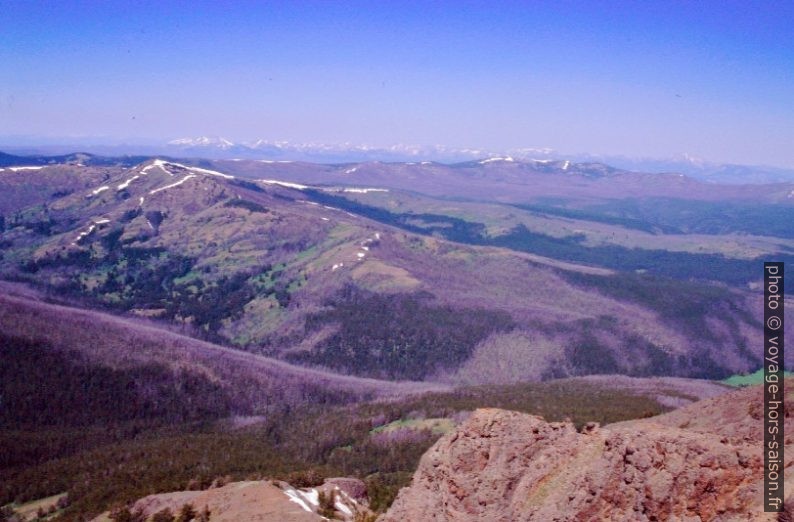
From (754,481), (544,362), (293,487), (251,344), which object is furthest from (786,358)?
(754,481)

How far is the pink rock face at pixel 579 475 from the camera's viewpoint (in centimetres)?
2319

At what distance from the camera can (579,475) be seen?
25078mm

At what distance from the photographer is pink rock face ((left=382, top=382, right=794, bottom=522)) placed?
2319cm

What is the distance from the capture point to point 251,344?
571 feet

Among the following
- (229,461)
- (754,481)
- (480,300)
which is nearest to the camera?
(754,481)

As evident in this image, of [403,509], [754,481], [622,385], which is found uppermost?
[754,481]

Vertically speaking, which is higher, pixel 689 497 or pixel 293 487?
pixel 689 497

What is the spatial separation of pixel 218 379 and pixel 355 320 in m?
56.9

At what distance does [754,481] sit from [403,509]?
14332 millimetres

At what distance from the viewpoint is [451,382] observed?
153m

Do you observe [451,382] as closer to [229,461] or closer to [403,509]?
[229,461]

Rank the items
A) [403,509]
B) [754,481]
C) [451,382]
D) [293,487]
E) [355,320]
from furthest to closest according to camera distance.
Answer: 1. [355,320]
2. [451,382]
3. [293,487]
4. [403,509]
5. [754,481]

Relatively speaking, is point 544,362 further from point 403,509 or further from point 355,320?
point 403,509

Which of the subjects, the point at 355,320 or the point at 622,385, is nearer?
the point at 622,385
